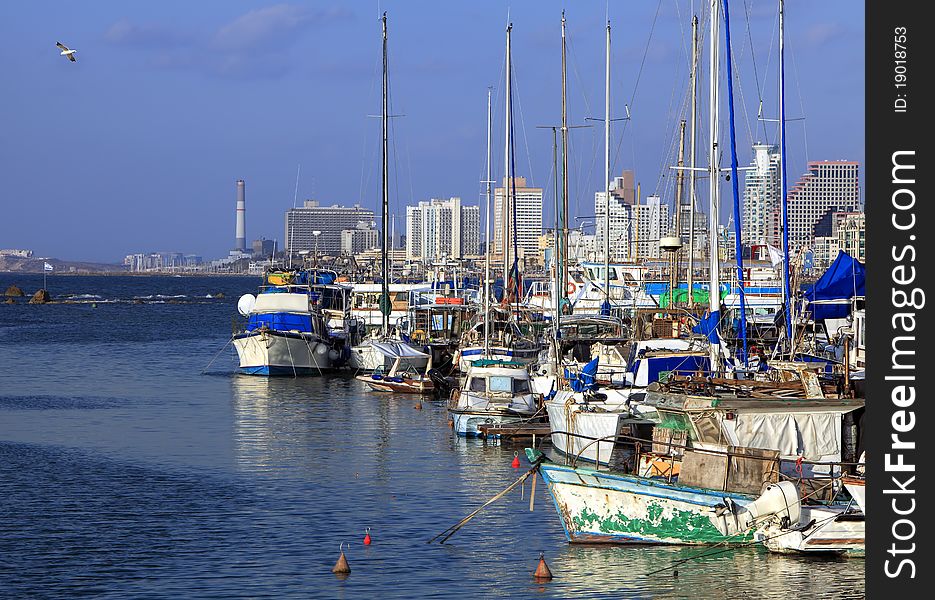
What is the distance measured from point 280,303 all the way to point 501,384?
102 feet

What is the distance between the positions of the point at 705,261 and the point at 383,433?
57384 millimetres

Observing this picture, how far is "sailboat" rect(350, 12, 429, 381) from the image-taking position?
61.2 metres

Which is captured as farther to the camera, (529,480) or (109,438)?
(109,438)

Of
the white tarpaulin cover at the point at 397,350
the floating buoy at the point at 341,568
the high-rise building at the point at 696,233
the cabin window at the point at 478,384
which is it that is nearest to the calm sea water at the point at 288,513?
the floating buoy at the point at 341,568

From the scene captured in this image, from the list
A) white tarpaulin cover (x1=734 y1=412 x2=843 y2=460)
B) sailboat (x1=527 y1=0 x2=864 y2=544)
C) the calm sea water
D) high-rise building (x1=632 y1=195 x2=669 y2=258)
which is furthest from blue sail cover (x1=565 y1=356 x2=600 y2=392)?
high-rise building (x1=632 y1=195 x2=669 y2=258)

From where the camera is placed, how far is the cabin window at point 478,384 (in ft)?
145

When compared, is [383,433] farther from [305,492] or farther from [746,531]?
[746,531]

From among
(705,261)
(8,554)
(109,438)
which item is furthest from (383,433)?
(705,261)

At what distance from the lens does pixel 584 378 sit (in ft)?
133

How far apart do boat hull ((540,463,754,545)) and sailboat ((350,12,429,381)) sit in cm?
3526

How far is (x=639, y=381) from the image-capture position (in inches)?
1559

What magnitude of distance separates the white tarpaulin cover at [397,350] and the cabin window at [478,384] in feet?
55.4

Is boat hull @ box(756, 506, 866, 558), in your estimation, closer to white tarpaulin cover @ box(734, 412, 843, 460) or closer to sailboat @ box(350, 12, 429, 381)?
white tarpaulin cover @ box(734, 412, 843, 460)

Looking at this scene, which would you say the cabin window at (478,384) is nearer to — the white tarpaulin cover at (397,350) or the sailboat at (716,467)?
the sailboat at (716,467)
